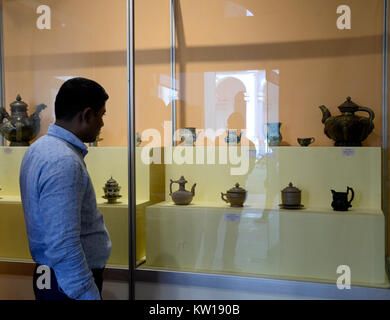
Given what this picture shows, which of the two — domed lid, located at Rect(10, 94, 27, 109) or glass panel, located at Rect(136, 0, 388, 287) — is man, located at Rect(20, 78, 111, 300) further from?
domed lid, located at Rect(10, 94, 27, 109)

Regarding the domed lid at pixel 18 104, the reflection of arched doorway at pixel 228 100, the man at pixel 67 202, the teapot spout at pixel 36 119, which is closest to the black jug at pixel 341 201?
the reflection of arched doorway at pixel 228 100

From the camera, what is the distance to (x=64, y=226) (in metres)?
1.33

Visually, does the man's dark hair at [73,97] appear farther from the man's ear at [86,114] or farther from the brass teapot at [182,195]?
the brass teapot at [182,195]

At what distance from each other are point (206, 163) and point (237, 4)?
1.04 meters

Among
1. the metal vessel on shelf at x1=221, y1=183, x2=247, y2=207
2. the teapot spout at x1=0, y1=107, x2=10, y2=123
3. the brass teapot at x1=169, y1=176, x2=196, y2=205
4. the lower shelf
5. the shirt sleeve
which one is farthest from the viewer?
the teapot spout at x1=0, y1=107, x2=10, y2=123

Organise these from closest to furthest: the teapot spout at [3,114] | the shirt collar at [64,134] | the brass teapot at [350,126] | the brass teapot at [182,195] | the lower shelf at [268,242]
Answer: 1. the shirt collar at [64,134]
2. the lower shelf at [268,242]
3. the brass teapot at [350,126]
4. the brass teapot at [182,195]
5. the teapot spout at [3,114]

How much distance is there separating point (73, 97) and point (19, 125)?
1.44 m

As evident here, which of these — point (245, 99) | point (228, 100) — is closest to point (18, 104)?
point (228, 100)

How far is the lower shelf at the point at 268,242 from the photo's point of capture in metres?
2.29

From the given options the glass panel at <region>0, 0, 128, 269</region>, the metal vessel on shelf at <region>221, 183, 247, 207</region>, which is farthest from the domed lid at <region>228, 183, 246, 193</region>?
the glass panel at <region>0, 0, 128, 269</region>

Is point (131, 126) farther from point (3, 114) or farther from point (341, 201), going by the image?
point (341, 201)

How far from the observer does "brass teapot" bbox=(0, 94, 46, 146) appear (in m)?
2.75

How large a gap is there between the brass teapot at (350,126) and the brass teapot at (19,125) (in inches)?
74.2
